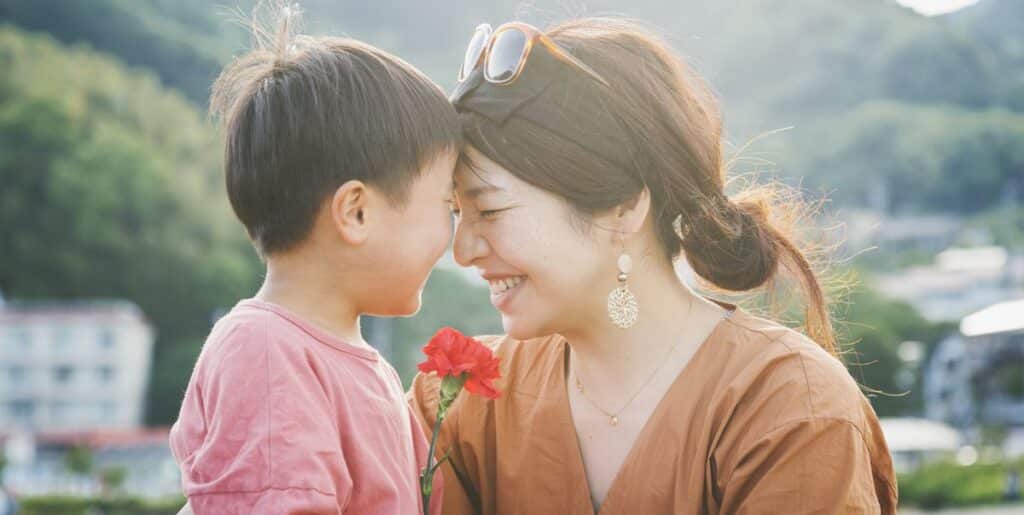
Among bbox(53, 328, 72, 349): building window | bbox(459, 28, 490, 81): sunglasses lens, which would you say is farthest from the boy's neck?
bbox(53, 328, 72, 349): building window

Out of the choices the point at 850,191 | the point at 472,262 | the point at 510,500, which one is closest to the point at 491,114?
the point at 472,262

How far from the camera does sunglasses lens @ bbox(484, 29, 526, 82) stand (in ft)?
7.98

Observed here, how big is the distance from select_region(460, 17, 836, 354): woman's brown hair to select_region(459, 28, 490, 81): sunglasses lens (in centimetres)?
15

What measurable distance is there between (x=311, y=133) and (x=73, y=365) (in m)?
56.4

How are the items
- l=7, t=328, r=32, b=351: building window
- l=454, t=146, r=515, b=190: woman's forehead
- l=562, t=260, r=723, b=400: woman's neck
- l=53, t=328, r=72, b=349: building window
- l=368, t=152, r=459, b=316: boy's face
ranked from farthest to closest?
l=53, t=328, r=72, b=349: building window < l=7, t=328, r=32, b=351: building window < l=562, t=260, r=723, b=400: woman's neck < l=454, t=146, r=515, b=190: woman's forehead < l=368, t=152, r=459, b=316: boy's face

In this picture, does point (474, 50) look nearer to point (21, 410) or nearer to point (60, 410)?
point (60, 410)

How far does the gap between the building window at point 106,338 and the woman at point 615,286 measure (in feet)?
166

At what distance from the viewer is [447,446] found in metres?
2.67

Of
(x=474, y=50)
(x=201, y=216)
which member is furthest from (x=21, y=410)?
(x=474, y=50)

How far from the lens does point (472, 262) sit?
97.3 inches

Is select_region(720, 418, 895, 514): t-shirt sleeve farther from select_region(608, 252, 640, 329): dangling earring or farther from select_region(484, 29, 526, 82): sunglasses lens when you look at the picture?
select_region(484, 29, 526, 82): sunglasses lens

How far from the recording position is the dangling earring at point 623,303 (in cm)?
254

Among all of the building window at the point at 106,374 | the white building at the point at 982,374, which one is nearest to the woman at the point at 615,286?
the white building at the point at 982,374

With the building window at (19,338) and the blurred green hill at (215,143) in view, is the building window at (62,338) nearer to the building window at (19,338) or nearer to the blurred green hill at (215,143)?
the building window at (19,338)
